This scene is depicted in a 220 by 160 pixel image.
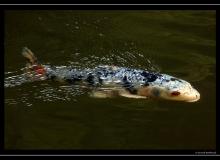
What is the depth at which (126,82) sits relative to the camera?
7199 millimetres

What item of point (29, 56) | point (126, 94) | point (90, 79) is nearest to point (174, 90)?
point (126, 94)

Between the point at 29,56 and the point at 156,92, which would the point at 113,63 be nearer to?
the point at 156,92

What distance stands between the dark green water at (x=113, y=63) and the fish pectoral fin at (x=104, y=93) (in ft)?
0.39

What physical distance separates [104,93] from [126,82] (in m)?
0.40

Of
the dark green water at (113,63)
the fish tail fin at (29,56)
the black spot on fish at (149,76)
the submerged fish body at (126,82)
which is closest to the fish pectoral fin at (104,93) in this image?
the submerged fish body at (126,82)

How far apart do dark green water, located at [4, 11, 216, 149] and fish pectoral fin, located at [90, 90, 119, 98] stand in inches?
4.6

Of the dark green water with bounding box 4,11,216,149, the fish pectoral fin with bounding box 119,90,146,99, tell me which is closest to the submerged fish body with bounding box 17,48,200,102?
the fish pectoral fin with bounding box 119,90,146,99

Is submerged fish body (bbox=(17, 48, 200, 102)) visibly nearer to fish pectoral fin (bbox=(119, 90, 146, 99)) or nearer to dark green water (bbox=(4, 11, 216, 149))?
fish pectoral fin (bbox=(119, 90, 146, 99))

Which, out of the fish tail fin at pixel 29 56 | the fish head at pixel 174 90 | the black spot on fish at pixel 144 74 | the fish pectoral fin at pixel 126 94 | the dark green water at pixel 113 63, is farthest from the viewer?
the fish tail fin at pixel 29 56

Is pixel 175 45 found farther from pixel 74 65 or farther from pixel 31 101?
pixel 31 101

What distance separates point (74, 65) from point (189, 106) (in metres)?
2.09

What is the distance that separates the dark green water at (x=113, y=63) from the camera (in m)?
6.22

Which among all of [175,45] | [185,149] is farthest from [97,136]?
[175,45]

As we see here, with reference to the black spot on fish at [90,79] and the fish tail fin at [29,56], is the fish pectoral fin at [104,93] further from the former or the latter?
the fish tail fin at [29,56]
